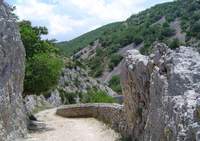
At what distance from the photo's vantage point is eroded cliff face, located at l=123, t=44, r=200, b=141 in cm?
912

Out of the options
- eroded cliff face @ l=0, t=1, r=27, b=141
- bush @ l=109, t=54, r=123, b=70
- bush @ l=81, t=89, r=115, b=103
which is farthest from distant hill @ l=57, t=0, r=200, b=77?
eroded cliff face @ l=0, t=1, r=27, b=141

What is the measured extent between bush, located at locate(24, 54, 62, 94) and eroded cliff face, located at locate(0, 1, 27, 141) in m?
5.45

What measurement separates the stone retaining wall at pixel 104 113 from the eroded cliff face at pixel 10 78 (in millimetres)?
3926

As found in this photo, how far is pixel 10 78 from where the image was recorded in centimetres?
2036

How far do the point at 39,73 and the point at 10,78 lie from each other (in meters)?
8.19

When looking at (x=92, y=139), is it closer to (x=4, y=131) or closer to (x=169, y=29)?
(x=4, y=131)

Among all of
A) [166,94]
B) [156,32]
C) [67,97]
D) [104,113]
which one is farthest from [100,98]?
[156,32]

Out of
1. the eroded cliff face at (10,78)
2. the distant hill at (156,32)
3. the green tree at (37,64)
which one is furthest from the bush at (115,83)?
the eroded cliff face at (10,78)

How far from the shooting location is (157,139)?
11219 millimetres

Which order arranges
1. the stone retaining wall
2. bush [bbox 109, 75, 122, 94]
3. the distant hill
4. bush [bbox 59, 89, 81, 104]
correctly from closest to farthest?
1. the stone retaining wall
2. bush [bbox 59, 89, 81, 104]
3. the distant hill
4. bush [bbox 109, 75, 122, 94]

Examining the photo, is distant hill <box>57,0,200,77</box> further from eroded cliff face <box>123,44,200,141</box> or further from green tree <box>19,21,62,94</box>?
eroded cliff face <box>123,44,200,141</box>

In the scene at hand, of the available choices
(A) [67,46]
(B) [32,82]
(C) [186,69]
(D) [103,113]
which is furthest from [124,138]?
(A) [67,46]

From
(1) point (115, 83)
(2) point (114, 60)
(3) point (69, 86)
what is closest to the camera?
(3) point (69, 86)

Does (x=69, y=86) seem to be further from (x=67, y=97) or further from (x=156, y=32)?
(x=156, y=32)
